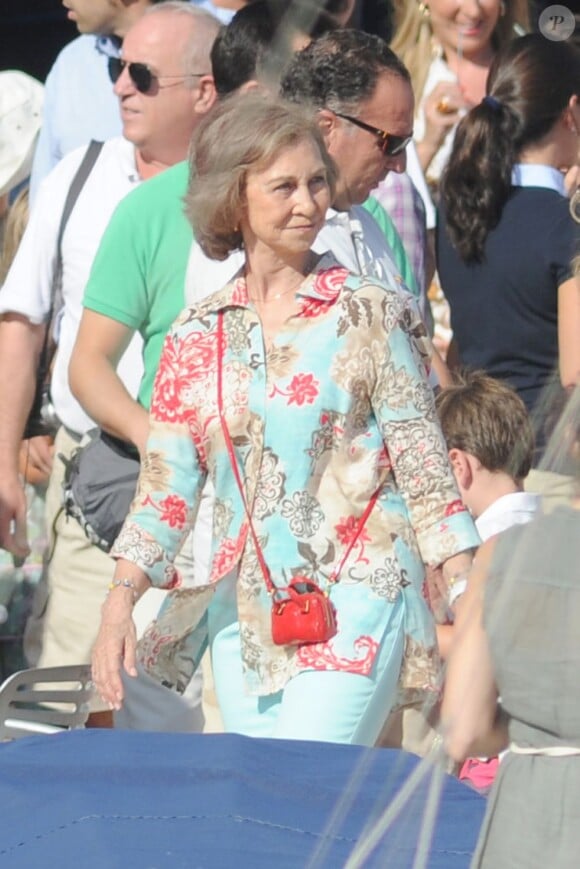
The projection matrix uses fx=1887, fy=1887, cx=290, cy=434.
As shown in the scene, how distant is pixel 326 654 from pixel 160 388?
0.58 m

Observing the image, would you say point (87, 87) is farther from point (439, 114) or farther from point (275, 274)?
point (275, 274)

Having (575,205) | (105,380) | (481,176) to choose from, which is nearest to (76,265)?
(105,380)

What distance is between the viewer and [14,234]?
554cm

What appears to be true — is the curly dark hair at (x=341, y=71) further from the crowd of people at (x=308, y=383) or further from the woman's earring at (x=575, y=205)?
the woman's earring at (x=575, y=205)

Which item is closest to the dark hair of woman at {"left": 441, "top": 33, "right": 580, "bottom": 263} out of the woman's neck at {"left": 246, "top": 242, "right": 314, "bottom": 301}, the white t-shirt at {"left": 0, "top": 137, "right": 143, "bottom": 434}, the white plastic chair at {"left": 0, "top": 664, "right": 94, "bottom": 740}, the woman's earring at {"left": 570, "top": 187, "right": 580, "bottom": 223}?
the white t-shirt at {"left": 0, "top": 137, "right": 143, "bottom": 434}

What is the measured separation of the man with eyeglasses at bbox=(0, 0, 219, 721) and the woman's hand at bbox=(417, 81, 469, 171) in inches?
35.5


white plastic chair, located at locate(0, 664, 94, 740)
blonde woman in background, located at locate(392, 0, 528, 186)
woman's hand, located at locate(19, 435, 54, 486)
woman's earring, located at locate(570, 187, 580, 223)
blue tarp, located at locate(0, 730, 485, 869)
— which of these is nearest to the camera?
woman's earring, located at locate(570, 187, 580, 223)

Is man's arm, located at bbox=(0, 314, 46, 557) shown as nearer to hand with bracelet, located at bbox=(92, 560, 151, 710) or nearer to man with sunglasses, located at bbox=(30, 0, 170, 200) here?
man with sunglasses, located at bbox=(30, 0, 170, 200)

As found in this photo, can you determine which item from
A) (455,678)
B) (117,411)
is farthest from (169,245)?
(455,678)

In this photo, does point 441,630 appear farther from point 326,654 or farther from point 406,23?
point 406,23

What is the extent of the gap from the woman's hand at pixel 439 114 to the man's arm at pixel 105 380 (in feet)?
4.86

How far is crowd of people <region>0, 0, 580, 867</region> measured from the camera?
10.5ft

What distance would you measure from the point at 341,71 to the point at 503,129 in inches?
24.0

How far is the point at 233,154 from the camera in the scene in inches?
136
